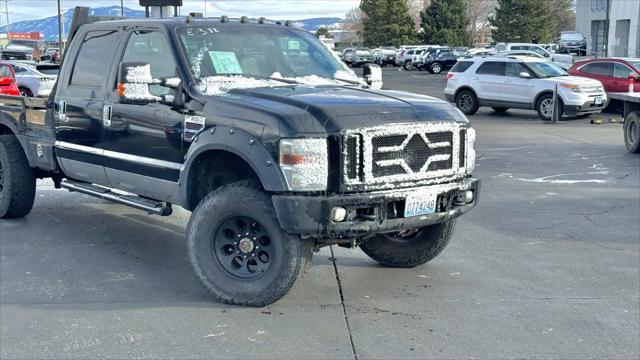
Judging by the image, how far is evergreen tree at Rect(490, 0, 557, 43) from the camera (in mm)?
65875

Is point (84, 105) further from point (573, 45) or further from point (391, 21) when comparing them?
point (391, 21)

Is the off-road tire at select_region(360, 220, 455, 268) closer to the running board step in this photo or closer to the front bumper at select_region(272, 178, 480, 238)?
the front bumper at select_region(272, 178, 480, 238)

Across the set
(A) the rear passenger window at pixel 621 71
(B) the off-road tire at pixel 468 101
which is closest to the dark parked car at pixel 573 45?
(A) the rear passenger window at pixel 621 71

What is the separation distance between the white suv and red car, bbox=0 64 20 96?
1234cm

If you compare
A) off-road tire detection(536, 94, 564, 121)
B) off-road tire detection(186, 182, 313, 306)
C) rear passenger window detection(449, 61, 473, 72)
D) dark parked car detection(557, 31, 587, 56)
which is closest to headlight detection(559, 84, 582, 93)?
off-road tire detection(536, 94, 564, 121)

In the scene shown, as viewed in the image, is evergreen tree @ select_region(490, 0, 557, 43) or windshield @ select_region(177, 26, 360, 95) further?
evergreen tree @ select_region(490, 0, 557, 43)

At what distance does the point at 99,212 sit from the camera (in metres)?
8.86

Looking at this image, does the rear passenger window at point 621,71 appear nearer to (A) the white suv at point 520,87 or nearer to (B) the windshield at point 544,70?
(A) the white suv at point 520,87

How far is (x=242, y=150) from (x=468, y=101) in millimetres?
17899

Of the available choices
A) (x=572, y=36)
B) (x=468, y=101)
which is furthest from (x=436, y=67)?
(x=468, y=101)

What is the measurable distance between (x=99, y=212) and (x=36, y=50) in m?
56.1

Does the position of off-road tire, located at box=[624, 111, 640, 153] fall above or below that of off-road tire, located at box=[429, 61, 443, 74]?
below

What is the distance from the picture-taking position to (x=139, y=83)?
229 inches

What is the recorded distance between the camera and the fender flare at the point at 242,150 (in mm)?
5094
